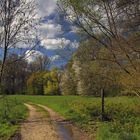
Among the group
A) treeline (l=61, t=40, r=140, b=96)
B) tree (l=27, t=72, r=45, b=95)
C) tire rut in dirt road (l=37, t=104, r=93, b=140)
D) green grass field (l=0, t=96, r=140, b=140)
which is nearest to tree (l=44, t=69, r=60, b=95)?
tree (l=27, t=72, r=45, b=95)

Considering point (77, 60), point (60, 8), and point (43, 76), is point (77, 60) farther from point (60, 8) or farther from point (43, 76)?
point (43, 76)

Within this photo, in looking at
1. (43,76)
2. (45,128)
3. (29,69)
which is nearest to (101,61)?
(45,128)

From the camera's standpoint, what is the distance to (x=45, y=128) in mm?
21422

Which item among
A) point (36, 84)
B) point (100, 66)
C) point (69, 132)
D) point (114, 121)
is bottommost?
point (69, 132)

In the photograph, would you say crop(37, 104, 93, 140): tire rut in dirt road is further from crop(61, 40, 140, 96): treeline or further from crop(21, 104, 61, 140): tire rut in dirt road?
crop(61, 40, 140, 96): treeline

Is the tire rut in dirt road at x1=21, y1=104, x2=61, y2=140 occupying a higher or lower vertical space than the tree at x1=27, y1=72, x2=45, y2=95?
lower

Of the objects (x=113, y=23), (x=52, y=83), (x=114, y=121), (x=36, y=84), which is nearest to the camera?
(x=113, y=23)

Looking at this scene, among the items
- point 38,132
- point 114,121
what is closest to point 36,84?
point 114,121

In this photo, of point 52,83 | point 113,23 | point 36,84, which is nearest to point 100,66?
point 113,23

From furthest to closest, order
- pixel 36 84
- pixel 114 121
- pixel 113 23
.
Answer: pixel 36 84 < pixel 114 121 < pixel 113 23

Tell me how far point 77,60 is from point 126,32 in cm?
479

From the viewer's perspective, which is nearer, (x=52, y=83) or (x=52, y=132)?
(x=52, y=132)

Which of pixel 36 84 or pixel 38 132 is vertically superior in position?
pixel 36 84

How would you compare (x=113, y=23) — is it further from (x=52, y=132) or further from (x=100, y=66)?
(x=52, y=132)
